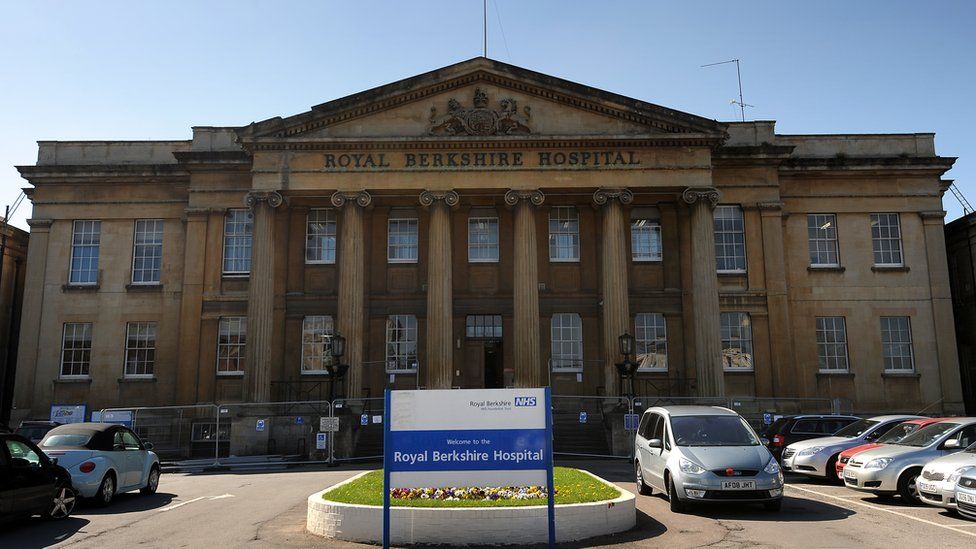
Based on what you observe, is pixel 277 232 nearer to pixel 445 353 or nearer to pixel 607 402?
pixel 445 353

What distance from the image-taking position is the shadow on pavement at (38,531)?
10.8 metres

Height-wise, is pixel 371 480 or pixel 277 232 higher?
pixel 277 232

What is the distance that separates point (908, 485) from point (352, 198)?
2013 cm

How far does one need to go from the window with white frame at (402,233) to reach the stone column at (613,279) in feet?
24.6

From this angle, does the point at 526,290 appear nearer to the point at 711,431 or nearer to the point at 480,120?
the point at 480,120

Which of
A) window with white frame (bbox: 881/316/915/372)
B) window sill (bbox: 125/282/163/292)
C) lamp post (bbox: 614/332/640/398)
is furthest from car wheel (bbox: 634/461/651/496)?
window sill (bbox: 125/282/163/292)

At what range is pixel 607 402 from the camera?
26312 millimetres

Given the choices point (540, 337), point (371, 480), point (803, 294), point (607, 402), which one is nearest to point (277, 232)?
point (540, 337)

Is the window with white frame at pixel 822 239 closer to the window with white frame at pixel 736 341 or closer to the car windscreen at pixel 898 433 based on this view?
the window with white frame at pixel 736 341

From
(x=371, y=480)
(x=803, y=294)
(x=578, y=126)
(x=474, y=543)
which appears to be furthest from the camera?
(x=803, y=294)

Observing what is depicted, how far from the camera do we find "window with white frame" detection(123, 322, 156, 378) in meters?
30.8

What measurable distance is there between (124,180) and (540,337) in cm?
1839

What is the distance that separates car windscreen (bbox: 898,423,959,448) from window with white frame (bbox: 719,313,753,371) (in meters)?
14.4

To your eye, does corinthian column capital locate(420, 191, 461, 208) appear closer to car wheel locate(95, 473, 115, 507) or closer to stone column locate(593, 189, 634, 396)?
Result: stone column locate(593, 189, 634, 396)
